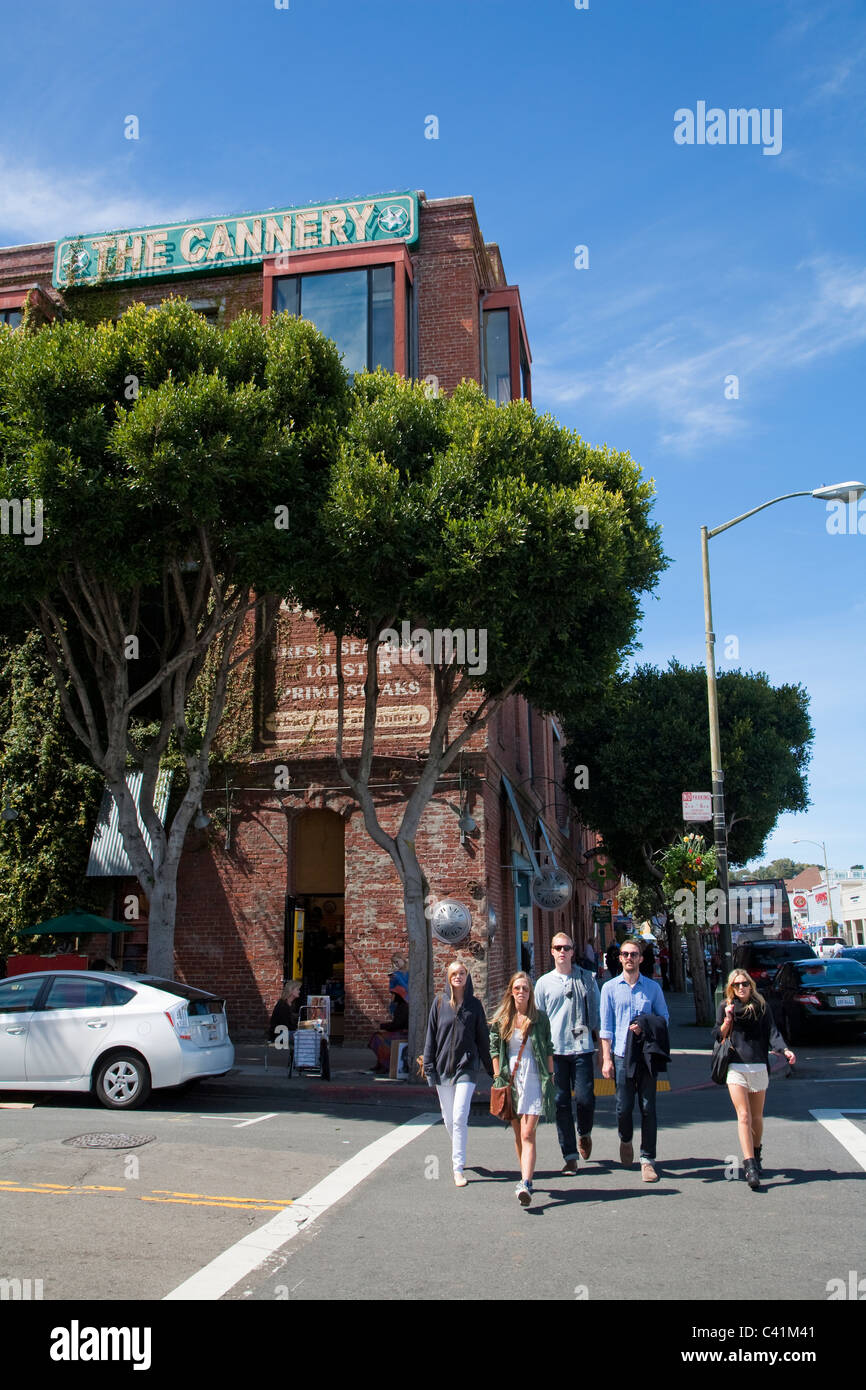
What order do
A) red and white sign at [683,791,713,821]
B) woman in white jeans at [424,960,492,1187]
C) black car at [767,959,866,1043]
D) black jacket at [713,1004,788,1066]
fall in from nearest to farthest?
1. black jacket at [713,1004,788,1066]
2. woman in white jeans at [424,960,492,1187]
3. red and white sign at [683,791,713,821]
4. black car at [767,959,866,1043]

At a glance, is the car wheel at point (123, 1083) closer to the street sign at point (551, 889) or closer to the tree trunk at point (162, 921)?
the tree trunk at point (162, 921)

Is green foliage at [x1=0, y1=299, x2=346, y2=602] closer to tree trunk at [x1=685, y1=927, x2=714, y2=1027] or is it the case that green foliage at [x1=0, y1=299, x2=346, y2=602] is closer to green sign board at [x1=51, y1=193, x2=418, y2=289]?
green sign board at [x1=51, y1=193, x2=418, y2=289]

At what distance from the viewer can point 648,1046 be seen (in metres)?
7.98

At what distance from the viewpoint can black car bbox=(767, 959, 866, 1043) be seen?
17797 millimetres

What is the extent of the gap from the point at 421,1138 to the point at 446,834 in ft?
27.8

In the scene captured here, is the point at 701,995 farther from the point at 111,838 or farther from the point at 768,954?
the point at 111,838

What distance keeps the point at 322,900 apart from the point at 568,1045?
12.1m

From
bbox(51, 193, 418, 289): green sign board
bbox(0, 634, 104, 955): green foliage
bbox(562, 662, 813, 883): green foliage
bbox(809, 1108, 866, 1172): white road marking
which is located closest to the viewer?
bbox(809, 1108, 866, 1172): white road marking

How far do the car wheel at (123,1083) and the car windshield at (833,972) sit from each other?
A: 39.2ft

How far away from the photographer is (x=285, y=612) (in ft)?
66.2

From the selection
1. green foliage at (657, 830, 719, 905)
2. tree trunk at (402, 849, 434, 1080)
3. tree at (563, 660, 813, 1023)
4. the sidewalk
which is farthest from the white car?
tree at (563, 660, 813, 1023)

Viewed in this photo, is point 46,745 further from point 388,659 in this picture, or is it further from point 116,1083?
point 116,1083

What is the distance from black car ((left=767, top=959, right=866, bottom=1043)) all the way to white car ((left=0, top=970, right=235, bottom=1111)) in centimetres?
1036
